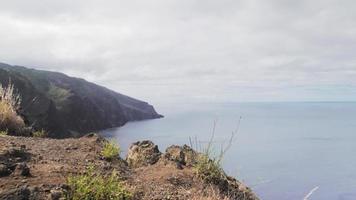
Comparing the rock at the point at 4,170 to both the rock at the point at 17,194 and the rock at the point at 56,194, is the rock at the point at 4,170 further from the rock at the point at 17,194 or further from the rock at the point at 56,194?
the rock at the point at 56,194

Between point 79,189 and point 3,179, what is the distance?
5.13 feet

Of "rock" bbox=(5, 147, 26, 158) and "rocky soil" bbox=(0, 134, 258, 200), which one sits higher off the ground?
"rock" bbox=(5, 147, 26, 158)

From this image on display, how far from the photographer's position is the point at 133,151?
13.1 m

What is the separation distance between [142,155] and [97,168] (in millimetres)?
2825

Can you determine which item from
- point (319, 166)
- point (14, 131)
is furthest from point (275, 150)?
point (14, 131)

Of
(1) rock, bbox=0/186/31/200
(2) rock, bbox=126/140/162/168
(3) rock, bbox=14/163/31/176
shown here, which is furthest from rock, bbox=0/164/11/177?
A: (2) rock, bbox=126/140/162/168

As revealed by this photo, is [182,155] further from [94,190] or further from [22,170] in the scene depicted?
[94,190]

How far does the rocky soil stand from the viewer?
805 centimetres

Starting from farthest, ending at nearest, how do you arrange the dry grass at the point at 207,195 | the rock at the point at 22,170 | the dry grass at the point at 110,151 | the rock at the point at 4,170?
1. the dry grass at the point at 110,151
2. the dry grass at the point at 207,195
3. the rock at the point at 22,170
4. the rock at the point at 4,170

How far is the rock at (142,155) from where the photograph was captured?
12516 mm

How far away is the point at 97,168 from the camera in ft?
32.9

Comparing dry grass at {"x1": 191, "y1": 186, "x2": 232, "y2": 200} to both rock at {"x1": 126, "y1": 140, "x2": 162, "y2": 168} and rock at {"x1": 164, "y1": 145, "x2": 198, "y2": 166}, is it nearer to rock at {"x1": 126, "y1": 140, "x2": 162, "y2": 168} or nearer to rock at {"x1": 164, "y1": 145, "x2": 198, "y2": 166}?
rock at {"x1": 164, "y1": 145, "x2": 198, "y2": 166}

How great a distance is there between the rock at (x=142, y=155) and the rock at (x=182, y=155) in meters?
0.33

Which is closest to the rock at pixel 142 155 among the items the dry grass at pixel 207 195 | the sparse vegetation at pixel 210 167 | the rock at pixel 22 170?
the sparse vegetation at pixel 210 167
